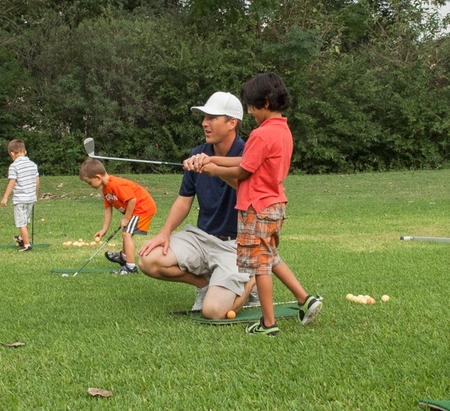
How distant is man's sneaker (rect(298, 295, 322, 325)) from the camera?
4469 millimetres

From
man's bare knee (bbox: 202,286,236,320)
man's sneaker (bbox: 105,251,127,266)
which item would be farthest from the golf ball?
man's sneaker (bbox: 105,251,127,266)

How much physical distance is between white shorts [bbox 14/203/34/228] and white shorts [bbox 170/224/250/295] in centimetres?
478

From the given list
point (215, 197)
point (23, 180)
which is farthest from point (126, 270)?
point (23, 180)

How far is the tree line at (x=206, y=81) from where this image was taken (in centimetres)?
2572

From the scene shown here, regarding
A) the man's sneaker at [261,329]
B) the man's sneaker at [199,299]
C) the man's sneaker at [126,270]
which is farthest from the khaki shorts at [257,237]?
the man's sneaker at [126,270]

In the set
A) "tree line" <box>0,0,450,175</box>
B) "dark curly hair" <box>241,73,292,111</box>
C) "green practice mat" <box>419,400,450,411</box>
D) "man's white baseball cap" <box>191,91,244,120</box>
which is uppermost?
"dark curly hair" <box>241,73,292,111</box>

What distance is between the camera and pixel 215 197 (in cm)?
514

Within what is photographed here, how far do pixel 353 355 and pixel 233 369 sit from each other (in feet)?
2.00

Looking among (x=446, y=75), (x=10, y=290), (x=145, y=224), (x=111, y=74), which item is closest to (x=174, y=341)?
(x=10, y=290)

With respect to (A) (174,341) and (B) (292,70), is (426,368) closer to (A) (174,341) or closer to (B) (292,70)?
(A) (174,341)

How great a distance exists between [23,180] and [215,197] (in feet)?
16.9

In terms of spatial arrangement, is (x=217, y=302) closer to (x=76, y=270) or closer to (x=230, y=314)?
(x=230, y=314)

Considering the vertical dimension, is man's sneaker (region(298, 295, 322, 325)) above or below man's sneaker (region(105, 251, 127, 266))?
above

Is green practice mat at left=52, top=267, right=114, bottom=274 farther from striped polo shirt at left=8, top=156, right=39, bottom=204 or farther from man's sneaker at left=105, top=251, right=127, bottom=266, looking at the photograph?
striped polo shirt at left=8, top=156, right=39, bottom=204
